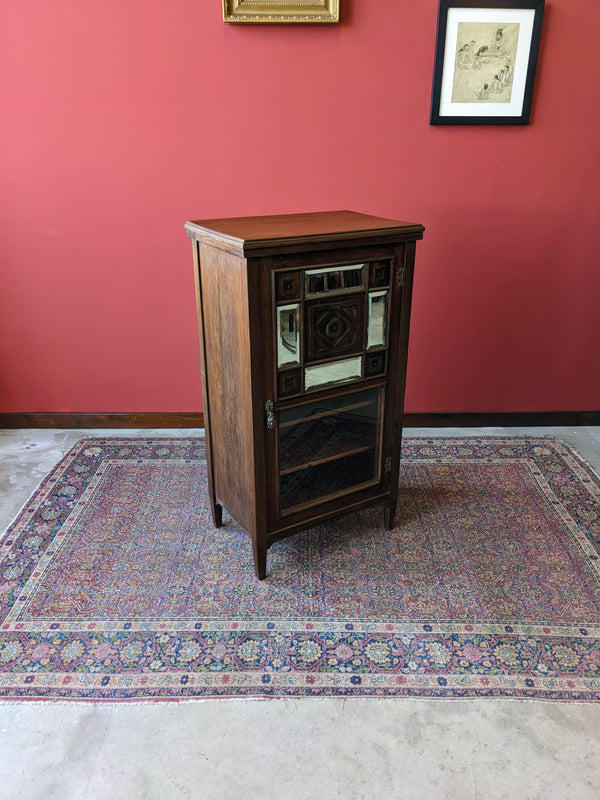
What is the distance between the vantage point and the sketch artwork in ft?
8.19

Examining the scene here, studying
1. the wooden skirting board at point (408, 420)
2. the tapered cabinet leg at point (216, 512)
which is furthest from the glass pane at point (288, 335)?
the wooden skirting board at point (408, 420)

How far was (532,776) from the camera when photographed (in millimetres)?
1438

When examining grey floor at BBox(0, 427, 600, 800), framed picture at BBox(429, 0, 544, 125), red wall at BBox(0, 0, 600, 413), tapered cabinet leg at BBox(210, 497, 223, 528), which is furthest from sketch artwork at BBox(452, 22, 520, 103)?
grey floor at BBox(0, 427, 600, 800)

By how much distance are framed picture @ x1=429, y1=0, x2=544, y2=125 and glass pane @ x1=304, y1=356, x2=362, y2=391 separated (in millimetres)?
1347

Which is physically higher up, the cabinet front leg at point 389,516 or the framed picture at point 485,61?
the framed picture at point 485,61

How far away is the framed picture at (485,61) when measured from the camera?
2465mm

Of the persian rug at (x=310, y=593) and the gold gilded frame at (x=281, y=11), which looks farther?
the gold gilded frame at (x=281, y=11)

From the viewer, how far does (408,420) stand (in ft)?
10.2

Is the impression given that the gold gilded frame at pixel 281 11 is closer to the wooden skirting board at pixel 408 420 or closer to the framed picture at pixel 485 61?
the framed picture at pixel 485 61

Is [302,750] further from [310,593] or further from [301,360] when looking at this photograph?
[301,360]

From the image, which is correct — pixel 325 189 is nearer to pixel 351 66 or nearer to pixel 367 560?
pixel 351 66

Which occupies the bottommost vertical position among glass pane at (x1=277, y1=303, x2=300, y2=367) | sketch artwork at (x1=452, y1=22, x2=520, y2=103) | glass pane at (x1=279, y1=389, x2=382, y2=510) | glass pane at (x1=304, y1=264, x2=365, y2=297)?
glass pane at (x1=279, y1=389, x2=382, y2=510)

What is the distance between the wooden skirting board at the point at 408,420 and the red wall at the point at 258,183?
5cm

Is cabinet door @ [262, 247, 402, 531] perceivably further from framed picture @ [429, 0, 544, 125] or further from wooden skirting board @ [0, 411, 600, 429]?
framed picture @ [429, 0, 544, 125]
